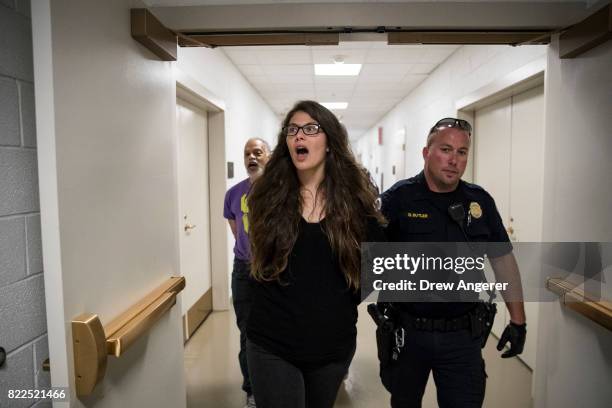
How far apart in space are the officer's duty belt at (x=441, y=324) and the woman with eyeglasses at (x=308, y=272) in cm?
38

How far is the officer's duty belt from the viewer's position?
1.55m

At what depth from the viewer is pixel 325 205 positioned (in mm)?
1339

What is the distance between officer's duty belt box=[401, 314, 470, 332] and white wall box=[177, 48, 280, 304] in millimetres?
2201

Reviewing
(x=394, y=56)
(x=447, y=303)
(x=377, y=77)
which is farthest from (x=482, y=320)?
(x=377, y=77)

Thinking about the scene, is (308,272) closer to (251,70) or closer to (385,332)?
(385,332)

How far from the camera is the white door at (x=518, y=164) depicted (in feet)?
8.62

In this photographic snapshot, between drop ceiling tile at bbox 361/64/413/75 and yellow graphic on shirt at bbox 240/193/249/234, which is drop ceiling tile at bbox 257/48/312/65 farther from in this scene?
yellow graphic on shirt at bbox 240/193/249/234

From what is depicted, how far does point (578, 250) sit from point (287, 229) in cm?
138

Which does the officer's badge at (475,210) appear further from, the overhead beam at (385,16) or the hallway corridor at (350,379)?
the hallway corridor at (350,379)

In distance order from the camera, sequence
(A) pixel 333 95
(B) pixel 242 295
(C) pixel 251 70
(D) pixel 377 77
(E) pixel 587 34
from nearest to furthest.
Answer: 1. (E) pixel 587 34
2. (B) pixel 242 295
3. (C) pixel 251 70
4. (D) pixel 377 77
5. (A) pixel 333 95

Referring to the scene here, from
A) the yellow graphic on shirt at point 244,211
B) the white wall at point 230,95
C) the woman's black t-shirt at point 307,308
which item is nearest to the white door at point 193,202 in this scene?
the white wall at point 230,95

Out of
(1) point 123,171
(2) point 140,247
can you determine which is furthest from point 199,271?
(1) point 123,171

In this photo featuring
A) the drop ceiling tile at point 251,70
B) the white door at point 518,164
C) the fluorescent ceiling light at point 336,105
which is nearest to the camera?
the white door at point 518,164

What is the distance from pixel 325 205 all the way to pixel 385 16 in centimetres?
89
